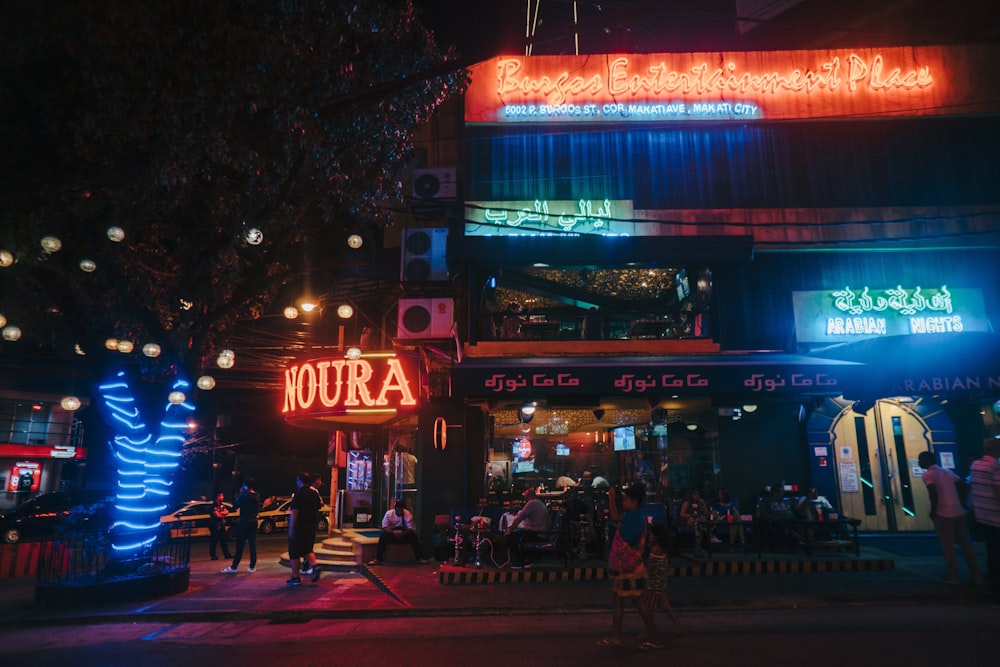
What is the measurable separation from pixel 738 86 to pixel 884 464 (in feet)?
32.6

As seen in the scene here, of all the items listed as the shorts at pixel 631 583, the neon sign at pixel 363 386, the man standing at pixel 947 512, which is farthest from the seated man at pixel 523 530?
the man standing at pixel 947 512

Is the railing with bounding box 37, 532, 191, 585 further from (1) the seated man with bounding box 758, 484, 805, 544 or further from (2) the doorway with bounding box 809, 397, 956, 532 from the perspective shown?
(2) the doorway with bounding box 809, 397, 956, 532

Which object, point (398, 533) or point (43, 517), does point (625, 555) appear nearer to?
point (398, 533)

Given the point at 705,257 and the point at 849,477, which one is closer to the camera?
the point at 705,257

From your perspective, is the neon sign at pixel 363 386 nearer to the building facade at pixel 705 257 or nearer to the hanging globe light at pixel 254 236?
the building facade at pixel 705 257

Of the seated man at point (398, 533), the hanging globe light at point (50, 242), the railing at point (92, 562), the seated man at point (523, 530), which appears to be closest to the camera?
the hanging globe light at point (50, 242)

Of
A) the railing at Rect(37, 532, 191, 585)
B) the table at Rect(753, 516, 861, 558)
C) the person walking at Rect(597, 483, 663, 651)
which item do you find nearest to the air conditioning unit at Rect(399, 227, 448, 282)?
the railing at Rect(37, 532, 191, 585)

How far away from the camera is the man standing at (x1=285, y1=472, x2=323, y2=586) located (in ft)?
37.3

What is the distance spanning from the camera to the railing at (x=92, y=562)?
32.9ft

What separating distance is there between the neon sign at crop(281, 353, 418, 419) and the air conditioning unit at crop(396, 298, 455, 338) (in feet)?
2.49

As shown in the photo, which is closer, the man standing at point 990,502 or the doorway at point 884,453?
the man standing at point 990,502

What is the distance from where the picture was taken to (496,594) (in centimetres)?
975

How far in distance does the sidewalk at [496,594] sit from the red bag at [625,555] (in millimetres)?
2316

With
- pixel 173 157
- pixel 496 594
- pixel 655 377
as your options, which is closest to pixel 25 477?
pixel 173 157
